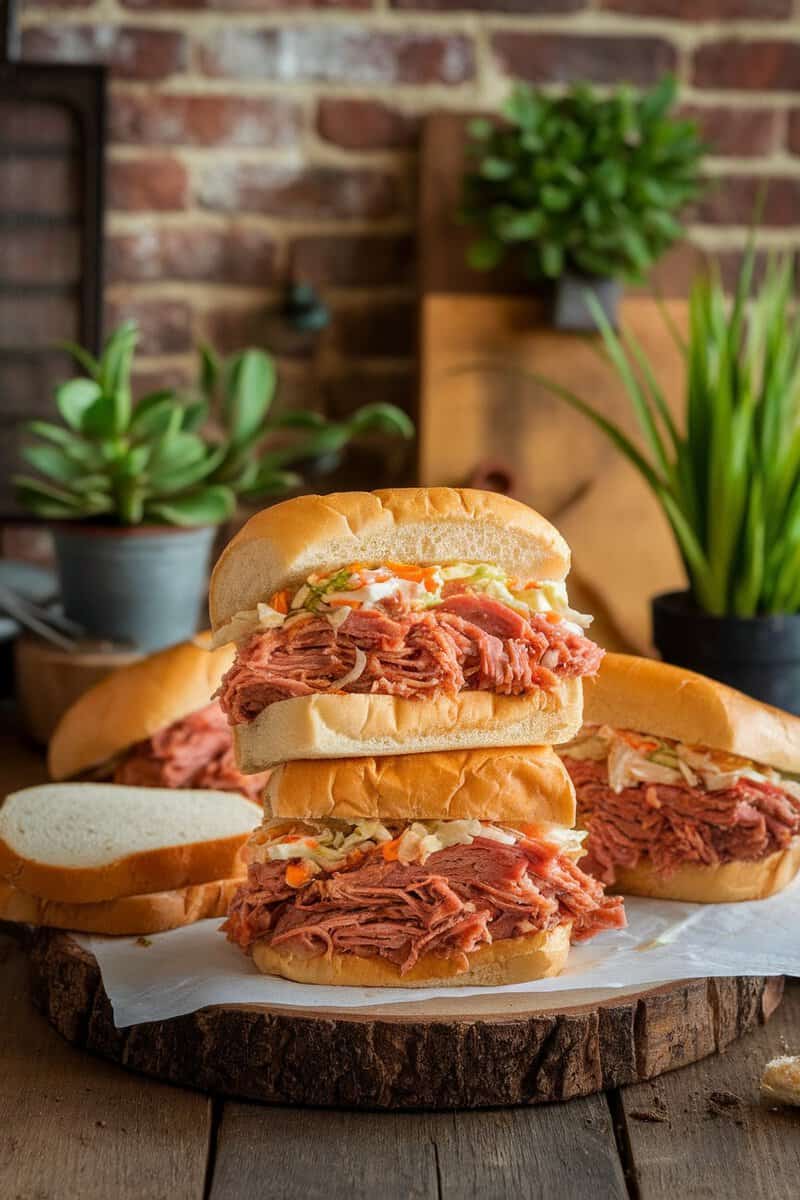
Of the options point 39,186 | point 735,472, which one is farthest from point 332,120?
point 735,472

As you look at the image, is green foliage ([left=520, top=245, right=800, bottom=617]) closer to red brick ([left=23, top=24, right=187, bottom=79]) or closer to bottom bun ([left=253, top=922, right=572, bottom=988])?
bottom bun ([left=253, top=922, right=572, bottom=988])

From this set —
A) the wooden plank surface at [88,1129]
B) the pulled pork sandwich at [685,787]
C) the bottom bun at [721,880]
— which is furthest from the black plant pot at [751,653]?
the wooden plank surface at [88,1129]

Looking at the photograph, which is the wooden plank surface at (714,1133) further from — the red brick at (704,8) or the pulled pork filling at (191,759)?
the red brick at (704,8)

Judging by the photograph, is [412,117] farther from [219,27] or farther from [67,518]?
[67,518]

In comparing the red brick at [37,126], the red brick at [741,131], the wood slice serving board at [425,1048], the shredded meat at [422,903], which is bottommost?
the wood slice serving board at [425,1048]

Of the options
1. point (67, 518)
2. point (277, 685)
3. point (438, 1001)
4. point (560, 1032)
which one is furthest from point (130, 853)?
point (67, 518)

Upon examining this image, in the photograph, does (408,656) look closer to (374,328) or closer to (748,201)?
(374,328)
